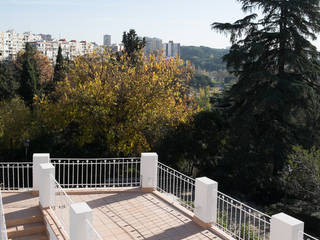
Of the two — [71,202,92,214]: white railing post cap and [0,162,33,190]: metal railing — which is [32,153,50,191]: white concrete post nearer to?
[0,162,33,190]: metal railing

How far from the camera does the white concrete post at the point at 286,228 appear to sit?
5.66 meters

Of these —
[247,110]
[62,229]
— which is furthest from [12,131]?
[62,229]

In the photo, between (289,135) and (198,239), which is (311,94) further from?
(198,239)

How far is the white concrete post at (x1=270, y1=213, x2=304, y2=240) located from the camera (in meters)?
5.66

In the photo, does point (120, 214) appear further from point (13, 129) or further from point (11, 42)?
point (11, 42)

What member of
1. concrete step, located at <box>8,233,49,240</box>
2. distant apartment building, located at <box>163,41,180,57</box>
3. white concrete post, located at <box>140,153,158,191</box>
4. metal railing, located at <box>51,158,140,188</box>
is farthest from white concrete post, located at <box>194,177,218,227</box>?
distant apartment building, located at <box>163,41,180,57</box>

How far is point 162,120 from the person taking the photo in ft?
56.7

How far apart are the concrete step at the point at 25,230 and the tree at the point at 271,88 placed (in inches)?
476

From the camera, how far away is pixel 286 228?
18.7 feet

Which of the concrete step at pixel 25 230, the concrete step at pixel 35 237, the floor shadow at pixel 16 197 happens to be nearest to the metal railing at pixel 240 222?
the concrete step at pixel 35 237

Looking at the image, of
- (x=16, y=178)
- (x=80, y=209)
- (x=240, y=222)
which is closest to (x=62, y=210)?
(x=80, y=209)

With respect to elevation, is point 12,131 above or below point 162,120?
below

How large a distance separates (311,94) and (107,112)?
9.79 m

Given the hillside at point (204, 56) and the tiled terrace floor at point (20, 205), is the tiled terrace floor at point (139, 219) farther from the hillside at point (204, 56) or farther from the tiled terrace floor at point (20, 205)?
the hillside at point (204, 56)
